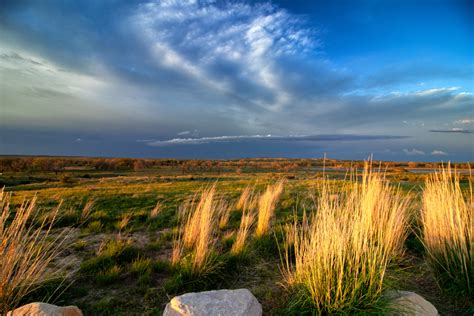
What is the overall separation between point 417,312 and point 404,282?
47.5 inches

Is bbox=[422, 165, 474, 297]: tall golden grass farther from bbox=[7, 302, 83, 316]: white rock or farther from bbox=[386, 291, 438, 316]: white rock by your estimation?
bbox=[7, 302, 83, 316]: white rock

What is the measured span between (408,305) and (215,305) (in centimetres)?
206

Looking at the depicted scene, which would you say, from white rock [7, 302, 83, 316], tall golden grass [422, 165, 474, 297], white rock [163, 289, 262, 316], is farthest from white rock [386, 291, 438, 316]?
white rock [7, 302, 83, 316]

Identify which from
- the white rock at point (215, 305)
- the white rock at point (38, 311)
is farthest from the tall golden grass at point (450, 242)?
the white rock at point (38, 311)

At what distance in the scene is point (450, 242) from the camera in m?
3.49

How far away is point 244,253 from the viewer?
442 centimetres

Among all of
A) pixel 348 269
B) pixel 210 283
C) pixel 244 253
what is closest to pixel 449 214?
pixel 348 269

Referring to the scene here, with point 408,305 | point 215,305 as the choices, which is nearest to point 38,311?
point 215,305

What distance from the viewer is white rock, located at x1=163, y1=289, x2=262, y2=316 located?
96.0 inches

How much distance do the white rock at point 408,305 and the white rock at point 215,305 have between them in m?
1.46

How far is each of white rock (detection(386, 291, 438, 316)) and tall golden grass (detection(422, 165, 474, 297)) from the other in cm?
82

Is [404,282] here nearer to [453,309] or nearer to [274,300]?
[453,309]

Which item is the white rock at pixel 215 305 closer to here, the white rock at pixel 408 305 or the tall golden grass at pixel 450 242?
the white rock at pixel 408 305

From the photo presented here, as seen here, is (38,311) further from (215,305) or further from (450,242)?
(450,242)
